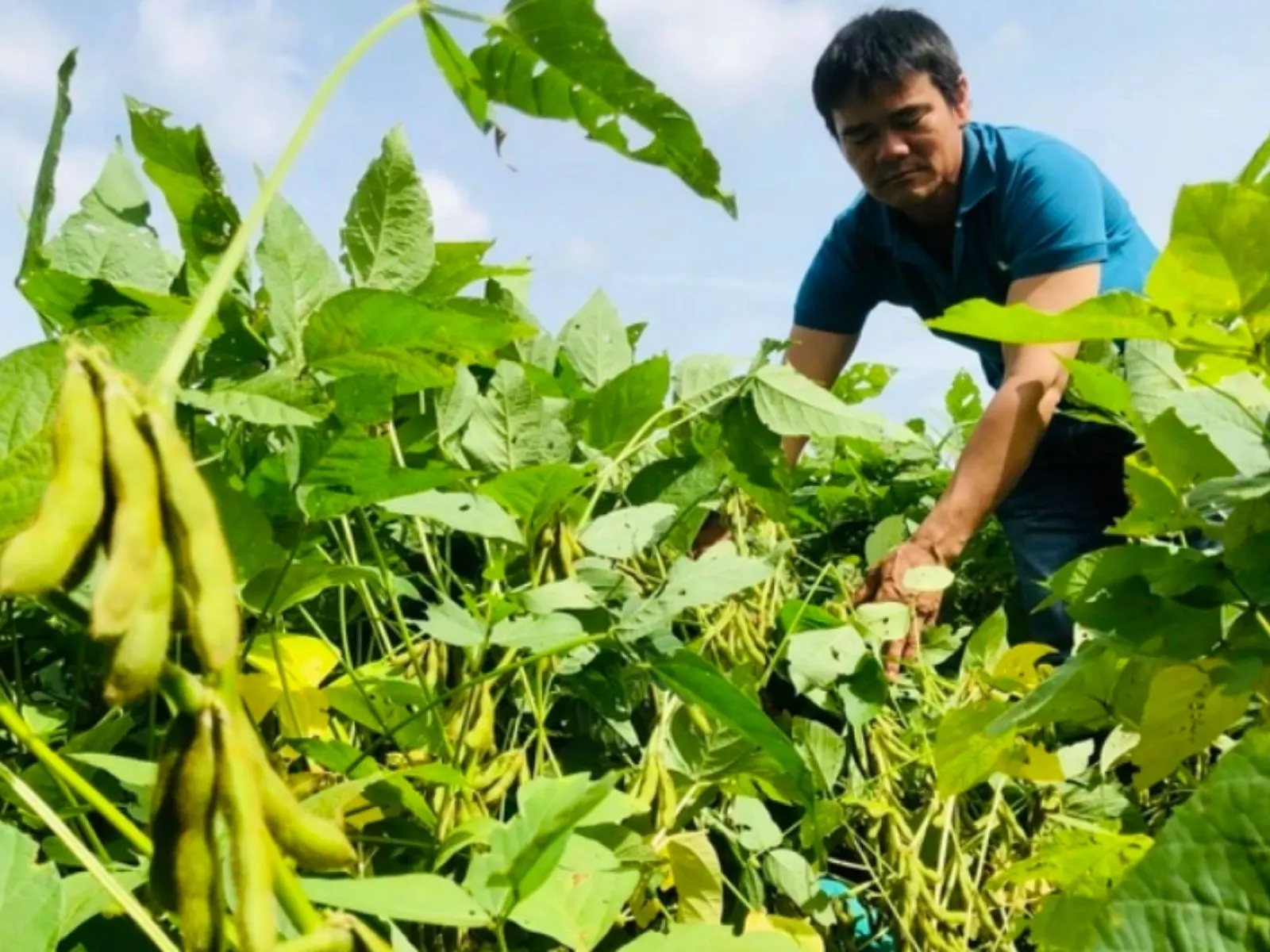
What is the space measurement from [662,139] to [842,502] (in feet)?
5.42

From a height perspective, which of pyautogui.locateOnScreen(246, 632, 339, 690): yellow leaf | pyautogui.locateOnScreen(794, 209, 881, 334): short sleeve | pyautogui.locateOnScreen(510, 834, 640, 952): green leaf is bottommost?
pyautogui.locateOnScreen(510, 834, 640, 952): green leaf

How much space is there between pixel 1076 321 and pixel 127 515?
0.41m

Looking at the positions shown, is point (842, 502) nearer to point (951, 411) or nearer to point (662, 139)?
point (951, 411)

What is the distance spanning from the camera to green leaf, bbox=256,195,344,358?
27.5 inches

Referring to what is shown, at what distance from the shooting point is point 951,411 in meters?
2.51

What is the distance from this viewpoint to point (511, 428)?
33.9 inches

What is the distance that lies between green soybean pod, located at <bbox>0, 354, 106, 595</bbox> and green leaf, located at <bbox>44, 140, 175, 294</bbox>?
1.97ft

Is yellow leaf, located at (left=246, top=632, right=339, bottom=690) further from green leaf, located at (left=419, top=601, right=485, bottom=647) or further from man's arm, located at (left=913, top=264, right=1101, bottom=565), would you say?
man's arm, located at (left=913, top=264, right=1101, bottom=565)

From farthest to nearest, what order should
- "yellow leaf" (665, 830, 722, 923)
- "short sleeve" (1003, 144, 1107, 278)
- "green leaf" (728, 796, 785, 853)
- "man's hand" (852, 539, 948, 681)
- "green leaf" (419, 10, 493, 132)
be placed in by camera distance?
"short sleeve" (1003, 144, 1107, 278) < "man's hand" (852, 539, 948, 681) < "green leaf" (728, 796, 785, 853) < "yellow leaf" (665, 830, 722, 923) < "green leaf" (419, 10, 493, 132)

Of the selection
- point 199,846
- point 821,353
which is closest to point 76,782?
point 199,846

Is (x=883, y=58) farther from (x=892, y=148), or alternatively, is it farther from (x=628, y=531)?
(x=628, y=531)

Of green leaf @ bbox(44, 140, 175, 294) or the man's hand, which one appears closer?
green leaf @ bbox(44, 140, 175, 294)

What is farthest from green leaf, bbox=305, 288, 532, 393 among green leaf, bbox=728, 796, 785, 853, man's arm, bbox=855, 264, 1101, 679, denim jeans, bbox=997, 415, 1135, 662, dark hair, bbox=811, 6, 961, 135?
dark hair, bbox=811, 6, 961, 135

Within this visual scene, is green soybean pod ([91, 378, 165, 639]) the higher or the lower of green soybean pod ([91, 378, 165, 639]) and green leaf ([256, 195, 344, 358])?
the lower
